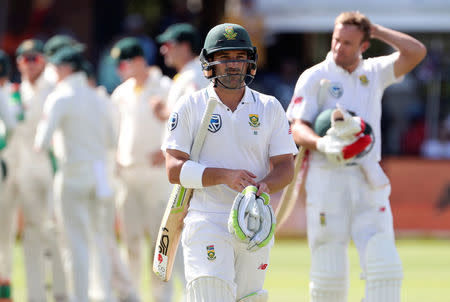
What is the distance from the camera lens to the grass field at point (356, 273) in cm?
1170

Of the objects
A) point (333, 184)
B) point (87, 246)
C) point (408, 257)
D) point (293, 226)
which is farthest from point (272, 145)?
point (293, 226)

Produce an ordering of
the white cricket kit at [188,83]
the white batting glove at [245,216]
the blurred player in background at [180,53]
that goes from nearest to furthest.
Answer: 1. the white batting glove at [245,216]
2. the white cricket kit at [188,83]
3. the blurred player in background at [180,53]

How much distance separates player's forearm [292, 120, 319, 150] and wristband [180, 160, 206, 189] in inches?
64.0

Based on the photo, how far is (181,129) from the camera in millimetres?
6492

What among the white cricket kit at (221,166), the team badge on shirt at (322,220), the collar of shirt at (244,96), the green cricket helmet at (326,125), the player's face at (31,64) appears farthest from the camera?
the player's face at (31,64)

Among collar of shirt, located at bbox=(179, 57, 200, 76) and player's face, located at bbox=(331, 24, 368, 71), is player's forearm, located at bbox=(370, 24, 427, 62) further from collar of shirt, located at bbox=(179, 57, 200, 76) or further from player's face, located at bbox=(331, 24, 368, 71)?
collar of shirt, located at bbox=(179, 57, 200, 76)

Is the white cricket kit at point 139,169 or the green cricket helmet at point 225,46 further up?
the green cricket helmet at point 225,46

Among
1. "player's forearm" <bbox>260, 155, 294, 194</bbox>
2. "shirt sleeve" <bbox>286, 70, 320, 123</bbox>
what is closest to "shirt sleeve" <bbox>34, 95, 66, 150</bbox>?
"shirt sleeve" <bbox>286, 70, 320, 123</bbox>

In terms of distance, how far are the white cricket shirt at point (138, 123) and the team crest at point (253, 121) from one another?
4481mm

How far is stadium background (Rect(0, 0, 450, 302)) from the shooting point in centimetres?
1745

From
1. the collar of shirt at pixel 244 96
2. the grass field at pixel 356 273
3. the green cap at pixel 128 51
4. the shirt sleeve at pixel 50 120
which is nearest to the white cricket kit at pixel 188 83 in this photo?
the shirt sleeve at pixel 50 120

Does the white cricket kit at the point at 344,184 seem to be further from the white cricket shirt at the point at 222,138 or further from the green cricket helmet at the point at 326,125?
the white cricket shirt at the point at 222,138

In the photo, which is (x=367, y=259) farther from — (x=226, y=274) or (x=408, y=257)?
(x=408, y=257)

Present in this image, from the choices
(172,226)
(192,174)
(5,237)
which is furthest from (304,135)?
(5,237)
